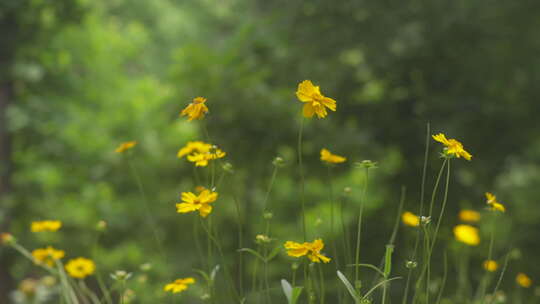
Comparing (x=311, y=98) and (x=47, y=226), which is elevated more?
(x=311, y=98)

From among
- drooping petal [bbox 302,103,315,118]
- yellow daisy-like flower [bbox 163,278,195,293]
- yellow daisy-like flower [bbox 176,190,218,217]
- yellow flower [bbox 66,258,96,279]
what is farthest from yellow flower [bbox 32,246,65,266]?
drooping petal [bbox 302,103,315,118]

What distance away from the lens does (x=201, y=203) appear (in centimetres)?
112

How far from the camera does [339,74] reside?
459 centimetres

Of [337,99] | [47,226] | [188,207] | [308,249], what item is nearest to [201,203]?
[188,207]

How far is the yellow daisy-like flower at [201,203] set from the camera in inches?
43.4

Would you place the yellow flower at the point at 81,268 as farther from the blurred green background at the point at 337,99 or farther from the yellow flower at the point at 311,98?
the blurred green background at the point at 337,99

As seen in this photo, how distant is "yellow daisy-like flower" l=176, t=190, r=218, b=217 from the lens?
1.10m

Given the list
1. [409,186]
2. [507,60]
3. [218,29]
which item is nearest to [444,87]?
[507,60]

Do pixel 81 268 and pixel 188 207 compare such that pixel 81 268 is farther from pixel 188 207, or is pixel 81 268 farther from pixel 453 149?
pixel 453 149

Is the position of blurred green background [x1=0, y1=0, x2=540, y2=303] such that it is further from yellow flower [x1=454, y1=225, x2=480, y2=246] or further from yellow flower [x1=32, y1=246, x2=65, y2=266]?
yellow flower [x1=454, y1=225, x2=480, y2=246]

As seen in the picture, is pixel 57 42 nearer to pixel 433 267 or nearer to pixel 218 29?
pixel 218 29

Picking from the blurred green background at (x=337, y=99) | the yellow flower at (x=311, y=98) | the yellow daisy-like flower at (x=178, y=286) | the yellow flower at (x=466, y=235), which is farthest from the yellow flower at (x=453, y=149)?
the blurred green background at (x=337, y=99)

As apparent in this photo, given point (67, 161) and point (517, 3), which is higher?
point (517, 3)

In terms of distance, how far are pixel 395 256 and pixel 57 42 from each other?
3.82m
